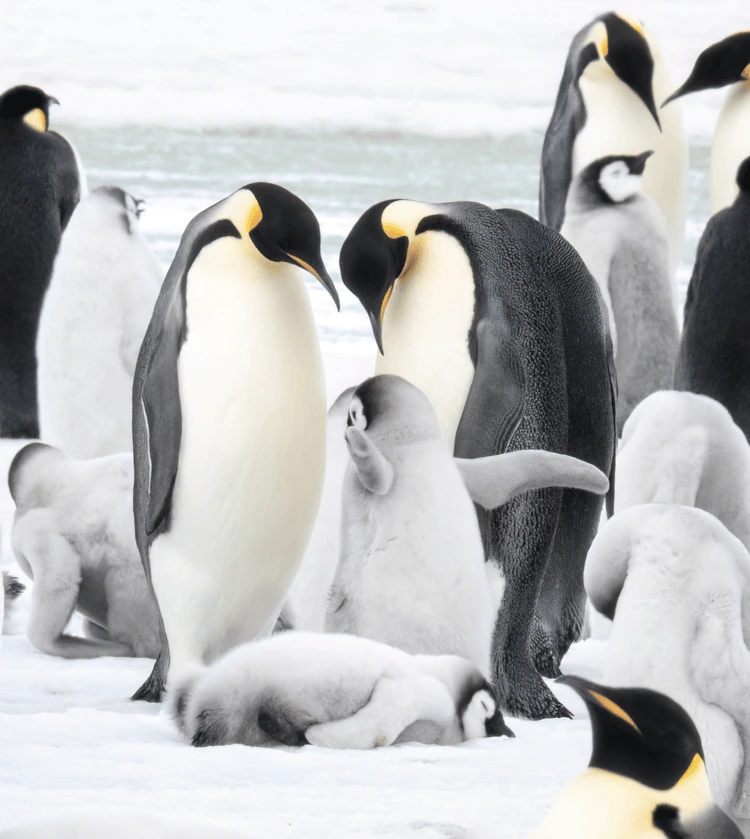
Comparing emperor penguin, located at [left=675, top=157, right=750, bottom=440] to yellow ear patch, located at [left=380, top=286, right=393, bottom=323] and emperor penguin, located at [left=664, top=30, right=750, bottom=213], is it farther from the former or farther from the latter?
emperor penguin, located at [left=664, top=30, right=750, bottom=213]

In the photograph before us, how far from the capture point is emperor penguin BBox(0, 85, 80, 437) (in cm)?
461

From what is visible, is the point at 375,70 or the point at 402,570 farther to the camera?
the point at 375,70

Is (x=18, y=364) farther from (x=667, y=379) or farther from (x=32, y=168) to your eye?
(x=667, y=379)

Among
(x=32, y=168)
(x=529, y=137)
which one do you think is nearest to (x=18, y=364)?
(x=32, y=168)

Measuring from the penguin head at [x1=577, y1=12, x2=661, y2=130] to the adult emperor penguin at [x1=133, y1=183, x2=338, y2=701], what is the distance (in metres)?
2.94

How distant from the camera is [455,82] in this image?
20719 millimetres

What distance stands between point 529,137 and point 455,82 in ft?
10.6

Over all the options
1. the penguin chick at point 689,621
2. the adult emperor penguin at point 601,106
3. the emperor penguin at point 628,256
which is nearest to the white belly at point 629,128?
the adult emperor penguin at point 601,106

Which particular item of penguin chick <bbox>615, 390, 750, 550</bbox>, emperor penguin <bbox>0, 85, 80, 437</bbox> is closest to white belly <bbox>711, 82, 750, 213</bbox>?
emperor penguin <bbox>0, 85, 80, 437</bbox>

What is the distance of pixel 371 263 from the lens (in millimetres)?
2514

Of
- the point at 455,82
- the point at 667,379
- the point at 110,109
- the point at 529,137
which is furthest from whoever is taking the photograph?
the point at 455,82

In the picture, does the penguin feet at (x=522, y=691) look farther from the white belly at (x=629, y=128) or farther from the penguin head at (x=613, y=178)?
the white belly at (x=629, y=128)

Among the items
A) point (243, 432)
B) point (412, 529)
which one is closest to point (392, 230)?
point (243, 432)

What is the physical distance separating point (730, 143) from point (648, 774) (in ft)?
13.3
